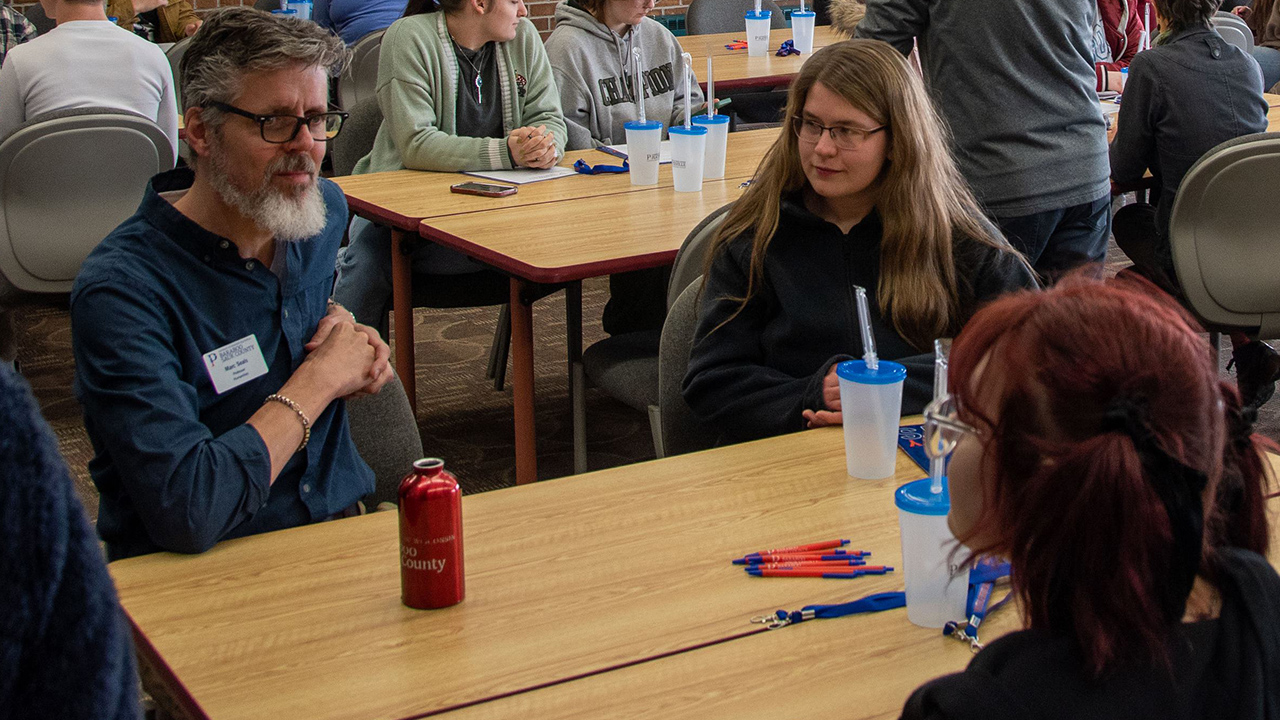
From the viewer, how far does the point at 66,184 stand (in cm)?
361

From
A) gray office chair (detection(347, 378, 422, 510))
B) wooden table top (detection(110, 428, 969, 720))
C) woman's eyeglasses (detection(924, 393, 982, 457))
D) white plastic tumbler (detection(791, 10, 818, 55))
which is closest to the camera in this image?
woman's eyeglasses (detection(924, 393, 982, 457))

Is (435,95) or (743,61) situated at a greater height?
(435,95)

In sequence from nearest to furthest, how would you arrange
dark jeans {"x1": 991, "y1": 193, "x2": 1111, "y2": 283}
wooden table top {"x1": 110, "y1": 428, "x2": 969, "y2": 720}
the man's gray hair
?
1. wooden table top {"x1": 110, "y1": 428, "x2": 969, "y2": 720}
2. the man's gray hair
3. dark jeans {"x1": 991, "y1": 193, "x2": 1111, "y2": 283}

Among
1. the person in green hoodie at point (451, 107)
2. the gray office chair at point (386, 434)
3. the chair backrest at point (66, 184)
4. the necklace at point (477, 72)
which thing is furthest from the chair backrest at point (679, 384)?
the chair backrest at point (66, 184)

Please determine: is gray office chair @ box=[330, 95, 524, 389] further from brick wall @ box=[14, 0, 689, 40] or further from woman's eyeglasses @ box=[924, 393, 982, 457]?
brick wall @ box=[14, 0, 689, 40]

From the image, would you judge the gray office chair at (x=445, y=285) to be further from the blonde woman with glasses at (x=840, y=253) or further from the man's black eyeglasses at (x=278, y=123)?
the man's black eyeglasses at (x=278, y=123)

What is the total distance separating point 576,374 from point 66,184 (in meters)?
1.65

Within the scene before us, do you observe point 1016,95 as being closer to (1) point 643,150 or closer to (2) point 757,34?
(1) point 643,150

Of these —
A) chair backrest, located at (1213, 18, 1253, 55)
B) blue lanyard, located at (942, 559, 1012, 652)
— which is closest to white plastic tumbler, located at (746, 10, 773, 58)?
chair backrest, located at (1213, 18, 1253, 55)

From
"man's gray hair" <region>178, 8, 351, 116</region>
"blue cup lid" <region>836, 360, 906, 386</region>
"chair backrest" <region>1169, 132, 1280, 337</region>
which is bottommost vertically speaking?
"chair backrest" <region>1169, 132, 1280, 337</region>

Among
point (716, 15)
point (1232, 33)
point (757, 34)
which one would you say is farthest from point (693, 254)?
point (716, 15)

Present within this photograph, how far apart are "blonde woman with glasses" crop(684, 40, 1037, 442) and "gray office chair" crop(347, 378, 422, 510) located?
475 millimetres

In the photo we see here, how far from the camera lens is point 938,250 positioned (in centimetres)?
221

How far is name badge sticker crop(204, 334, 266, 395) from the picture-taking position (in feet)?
5.95
